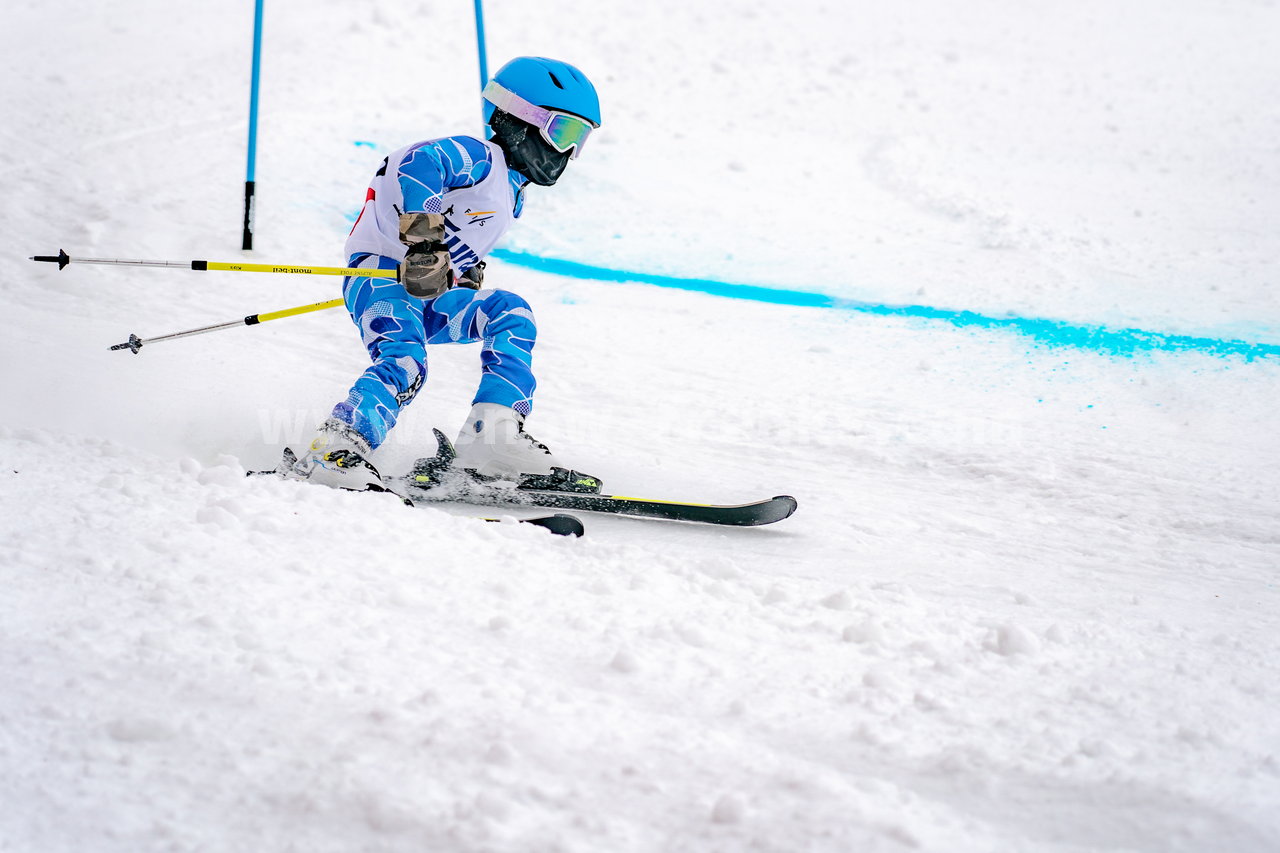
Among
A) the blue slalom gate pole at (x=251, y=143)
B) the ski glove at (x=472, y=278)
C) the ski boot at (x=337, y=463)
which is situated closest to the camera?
the ski boot at (x=337, y=463)

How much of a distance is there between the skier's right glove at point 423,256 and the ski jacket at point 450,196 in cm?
10

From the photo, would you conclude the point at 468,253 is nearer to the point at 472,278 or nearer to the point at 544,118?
the point at 472,278

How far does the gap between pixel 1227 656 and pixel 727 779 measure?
4.38 feet

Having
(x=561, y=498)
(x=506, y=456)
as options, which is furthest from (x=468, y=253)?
(x=561, y=498)

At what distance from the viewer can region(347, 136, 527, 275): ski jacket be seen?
3.38m

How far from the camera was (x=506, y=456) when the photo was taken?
139 inches

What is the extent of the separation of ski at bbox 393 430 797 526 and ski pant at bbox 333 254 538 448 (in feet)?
0.69

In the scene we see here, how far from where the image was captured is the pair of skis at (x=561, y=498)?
134 inches

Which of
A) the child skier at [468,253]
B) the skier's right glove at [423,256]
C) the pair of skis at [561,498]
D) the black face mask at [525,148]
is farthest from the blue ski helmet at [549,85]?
the pair of skis at [561,498]

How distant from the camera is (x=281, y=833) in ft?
5.16

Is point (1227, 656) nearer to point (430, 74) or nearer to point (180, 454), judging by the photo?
point (180, 454)

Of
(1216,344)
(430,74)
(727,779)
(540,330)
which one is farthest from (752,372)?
(430,74)

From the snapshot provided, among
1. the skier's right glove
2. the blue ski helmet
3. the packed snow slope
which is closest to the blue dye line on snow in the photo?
the packed snow slope

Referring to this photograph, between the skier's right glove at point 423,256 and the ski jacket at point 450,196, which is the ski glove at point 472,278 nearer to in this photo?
the ski jacket at point 450,196
